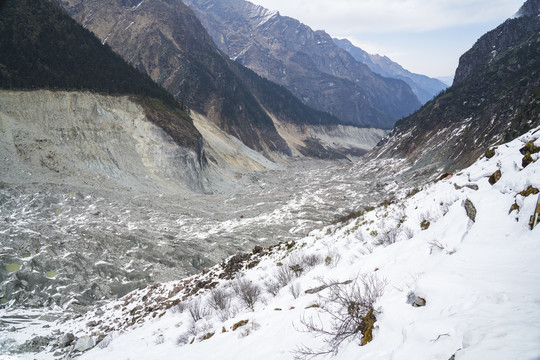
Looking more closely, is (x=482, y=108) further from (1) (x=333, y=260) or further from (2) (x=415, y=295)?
(2) (x=415, y=295)

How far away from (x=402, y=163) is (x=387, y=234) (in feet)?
185

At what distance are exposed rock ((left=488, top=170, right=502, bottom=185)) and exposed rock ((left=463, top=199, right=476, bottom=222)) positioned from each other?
2.95 feet

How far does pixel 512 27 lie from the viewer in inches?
3024

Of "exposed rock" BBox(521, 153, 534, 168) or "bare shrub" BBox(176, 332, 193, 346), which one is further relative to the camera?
"bare shrub" BBox(176, 332, 193, 346)

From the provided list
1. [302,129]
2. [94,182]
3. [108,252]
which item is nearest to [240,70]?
[302,129]

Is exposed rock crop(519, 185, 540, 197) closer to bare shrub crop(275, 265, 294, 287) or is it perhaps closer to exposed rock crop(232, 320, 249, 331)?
bare shrub crop(275, 265, 294, 287)

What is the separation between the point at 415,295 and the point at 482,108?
5950 cm

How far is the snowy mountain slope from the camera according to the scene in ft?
9.51

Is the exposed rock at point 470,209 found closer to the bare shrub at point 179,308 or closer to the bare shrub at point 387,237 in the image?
the bare shrub at point 387,237

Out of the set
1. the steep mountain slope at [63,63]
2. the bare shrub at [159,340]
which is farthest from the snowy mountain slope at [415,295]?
the steep mountain slope at [63,63]

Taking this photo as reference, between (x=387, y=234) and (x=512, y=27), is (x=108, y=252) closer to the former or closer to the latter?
(x=387, y=234)

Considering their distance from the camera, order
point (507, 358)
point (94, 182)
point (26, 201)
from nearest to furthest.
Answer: point (507, 358)
point (26, 201)
point (94, 182)

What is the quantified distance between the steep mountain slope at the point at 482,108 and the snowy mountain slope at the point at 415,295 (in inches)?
1095

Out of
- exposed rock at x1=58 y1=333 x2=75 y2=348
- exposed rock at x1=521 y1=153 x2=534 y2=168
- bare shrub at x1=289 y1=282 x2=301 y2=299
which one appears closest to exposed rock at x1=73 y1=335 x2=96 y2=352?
exposed rock at x1=58 y1=333 x2=75 y2=348
